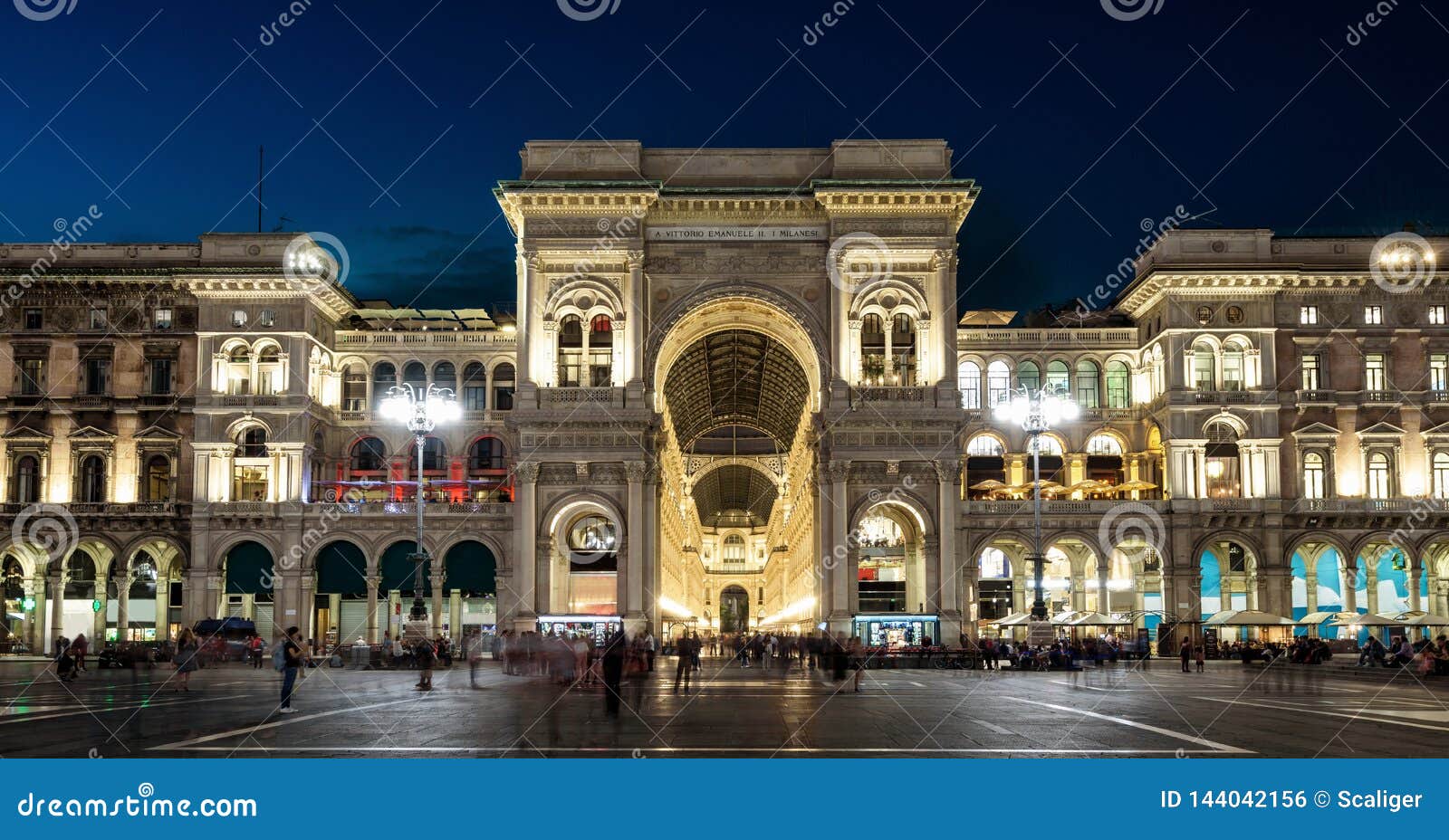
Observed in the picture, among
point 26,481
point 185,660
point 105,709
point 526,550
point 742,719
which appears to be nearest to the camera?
point 742,719

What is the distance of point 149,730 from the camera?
860 inches

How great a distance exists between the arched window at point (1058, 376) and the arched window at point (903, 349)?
13.5 meters

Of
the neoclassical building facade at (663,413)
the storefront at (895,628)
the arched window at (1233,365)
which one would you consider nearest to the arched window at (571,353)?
the neoclassical building facade at (663,413)

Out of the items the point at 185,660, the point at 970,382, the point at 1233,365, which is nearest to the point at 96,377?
the point at 185,660

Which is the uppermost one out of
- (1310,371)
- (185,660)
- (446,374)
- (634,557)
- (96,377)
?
(446,374)

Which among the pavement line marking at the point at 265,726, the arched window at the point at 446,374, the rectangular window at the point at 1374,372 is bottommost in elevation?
the pavement line marking at the point at 265,726

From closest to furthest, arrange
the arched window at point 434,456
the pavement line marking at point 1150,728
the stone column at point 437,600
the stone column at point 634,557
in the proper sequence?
the pavement line marking at point 1150,728 < the stone column at point 634,557 < the stone column at point 437,600 < the arched window at point 434,456

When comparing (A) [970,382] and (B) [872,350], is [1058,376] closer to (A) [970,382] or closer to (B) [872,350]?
(A) [970,382]

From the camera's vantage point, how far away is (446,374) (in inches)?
2921

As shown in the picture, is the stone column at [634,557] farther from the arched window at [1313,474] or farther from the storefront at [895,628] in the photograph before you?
the arched window at [1313,474]

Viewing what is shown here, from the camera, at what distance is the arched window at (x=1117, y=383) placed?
74312 millimetres

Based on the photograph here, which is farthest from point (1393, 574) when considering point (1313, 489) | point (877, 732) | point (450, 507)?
point (877, 732)

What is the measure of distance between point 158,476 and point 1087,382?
46.9 meters

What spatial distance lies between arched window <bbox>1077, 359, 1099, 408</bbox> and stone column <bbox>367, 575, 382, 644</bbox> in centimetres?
3668
